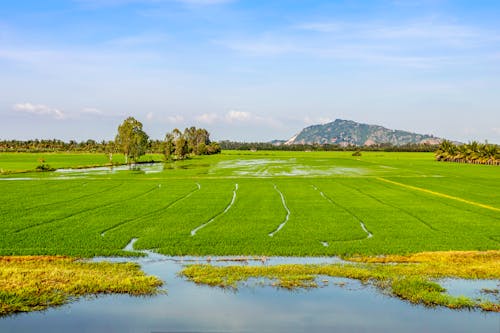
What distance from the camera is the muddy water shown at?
11.6 m

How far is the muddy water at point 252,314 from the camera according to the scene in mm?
11578

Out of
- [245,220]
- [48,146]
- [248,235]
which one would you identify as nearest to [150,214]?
[245,220]

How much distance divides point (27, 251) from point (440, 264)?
15720 millimetres

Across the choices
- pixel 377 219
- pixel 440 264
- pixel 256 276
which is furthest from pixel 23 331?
pixel 377 219

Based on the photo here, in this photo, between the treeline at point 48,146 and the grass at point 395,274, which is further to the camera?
the treeline at point 48,146

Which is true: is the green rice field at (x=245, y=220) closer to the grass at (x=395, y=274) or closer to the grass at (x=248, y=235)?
the grass at (x=248, y=235)

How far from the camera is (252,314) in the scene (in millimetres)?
12352

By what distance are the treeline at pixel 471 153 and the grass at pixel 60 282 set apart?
345 feet

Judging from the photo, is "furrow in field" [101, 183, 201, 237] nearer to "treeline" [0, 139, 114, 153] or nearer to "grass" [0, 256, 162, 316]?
"grass" [0, 256, 162, 316]

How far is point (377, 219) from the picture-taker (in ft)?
87.7

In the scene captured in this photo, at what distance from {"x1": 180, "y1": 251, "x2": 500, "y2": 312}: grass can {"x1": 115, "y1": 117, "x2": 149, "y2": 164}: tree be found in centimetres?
9199

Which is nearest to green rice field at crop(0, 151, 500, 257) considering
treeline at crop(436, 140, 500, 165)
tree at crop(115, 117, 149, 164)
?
tree at crop(115, 117, 149, 164)

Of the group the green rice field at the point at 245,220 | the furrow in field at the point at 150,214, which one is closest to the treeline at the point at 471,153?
the green rice field at the point at 245,220

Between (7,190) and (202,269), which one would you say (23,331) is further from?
(7,190)
